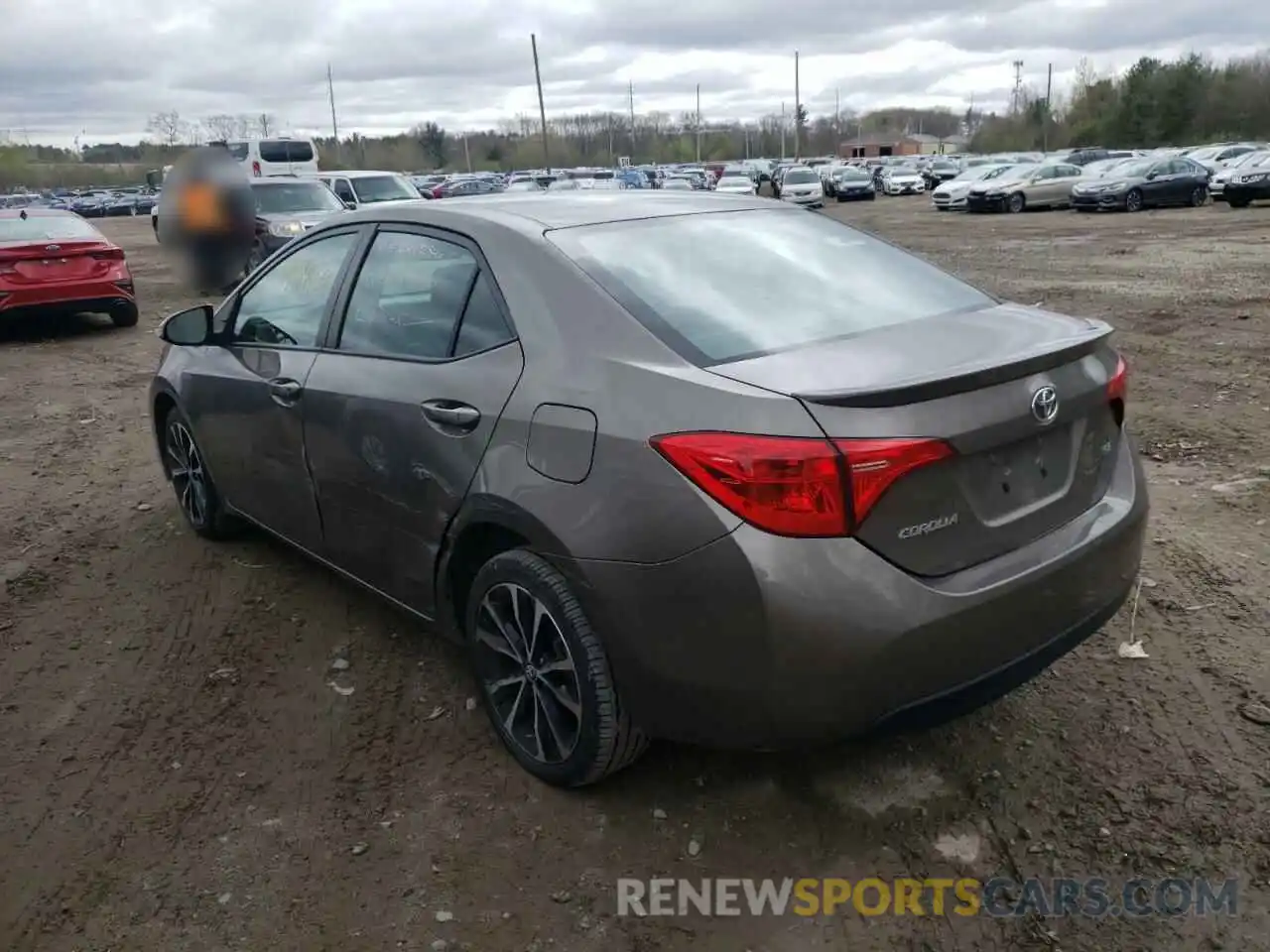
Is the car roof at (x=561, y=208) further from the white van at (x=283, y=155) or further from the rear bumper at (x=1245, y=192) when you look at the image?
the rear bumper at (x=1245, y=192)

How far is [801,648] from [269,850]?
1.60 metres

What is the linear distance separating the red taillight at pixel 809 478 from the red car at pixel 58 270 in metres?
11.7

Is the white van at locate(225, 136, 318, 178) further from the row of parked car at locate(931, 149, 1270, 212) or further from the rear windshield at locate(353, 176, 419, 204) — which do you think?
the row of parked car at locate(931, 149, 1270, 212)

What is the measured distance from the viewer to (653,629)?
8.33 feet

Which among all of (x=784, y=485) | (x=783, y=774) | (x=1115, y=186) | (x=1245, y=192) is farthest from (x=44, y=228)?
(x=1245, y=192)

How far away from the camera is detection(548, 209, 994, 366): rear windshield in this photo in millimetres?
2812

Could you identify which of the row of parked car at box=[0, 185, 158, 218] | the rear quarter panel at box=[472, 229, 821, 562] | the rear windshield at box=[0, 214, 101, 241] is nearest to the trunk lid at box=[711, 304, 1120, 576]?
the rear quarter panel at box=[472, 229, 821, 562]

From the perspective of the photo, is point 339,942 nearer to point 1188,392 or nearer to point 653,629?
point 653,629

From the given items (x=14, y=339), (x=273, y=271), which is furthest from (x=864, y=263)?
(x=14, y=339)

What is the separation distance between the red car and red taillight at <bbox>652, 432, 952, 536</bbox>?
11.7 m

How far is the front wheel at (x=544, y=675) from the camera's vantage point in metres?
2.75

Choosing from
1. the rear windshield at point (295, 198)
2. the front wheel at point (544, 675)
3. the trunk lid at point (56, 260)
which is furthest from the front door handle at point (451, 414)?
the rear windshield at point (295, 198)

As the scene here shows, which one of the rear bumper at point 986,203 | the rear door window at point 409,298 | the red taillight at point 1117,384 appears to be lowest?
the rear bumper at point 986,203

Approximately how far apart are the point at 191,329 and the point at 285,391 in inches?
36.8
